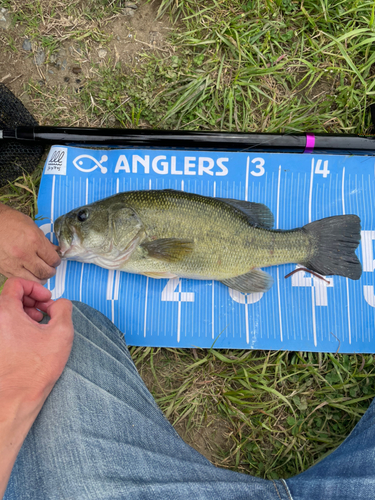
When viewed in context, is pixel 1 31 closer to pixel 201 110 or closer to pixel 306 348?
pixel 201 110

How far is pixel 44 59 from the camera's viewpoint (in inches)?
128

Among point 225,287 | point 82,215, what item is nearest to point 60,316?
point 82,215

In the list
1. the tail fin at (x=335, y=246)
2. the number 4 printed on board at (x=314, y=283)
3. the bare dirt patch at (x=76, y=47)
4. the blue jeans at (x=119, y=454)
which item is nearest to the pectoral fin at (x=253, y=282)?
the number 4 printed on board at (x=314, y=283)

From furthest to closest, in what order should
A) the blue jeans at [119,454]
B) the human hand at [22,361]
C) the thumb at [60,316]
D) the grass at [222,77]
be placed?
1. the grass at [222,77]
2. the thumb at [60,316]
3. the blue jeans at [119,454]
4. the human hand at [22,361]

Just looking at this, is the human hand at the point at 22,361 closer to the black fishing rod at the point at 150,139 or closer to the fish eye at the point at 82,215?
the fish eye at the point at 82,215

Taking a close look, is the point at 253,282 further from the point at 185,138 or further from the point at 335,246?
the point at 185,138

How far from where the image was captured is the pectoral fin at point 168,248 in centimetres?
271

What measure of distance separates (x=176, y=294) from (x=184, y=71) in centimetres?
221

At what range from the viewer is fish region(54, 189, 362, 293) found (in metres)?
2.73

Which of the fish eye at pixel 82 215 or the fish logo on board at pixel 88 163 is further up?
the fish logo on board at pixel 88 163

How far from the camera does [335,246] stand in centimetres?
287

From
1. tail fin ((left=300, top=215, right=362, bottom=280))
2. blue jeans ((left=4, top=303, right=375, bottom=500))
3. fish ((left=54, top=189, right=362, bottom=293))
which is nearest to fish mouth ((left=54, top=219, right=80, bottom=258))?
fish ((left=54, top=189, right=362, bottom=293))

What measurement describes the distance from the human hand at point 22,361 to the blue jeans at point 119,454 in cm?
19

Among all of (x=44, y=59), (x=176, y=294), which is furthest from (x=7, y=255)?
(x=44, y=59)
